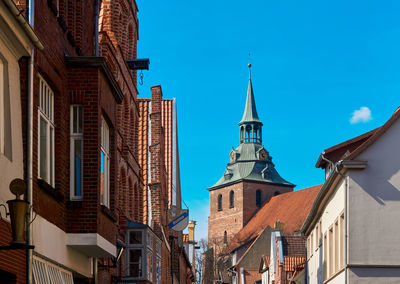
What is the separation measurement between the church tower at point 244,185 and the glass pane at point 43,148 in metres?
104

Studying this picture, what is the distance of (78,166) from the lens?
1337cm

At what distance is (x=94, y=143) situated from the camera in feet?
43.6

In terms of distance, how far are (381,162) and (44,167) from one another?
38.3 feet

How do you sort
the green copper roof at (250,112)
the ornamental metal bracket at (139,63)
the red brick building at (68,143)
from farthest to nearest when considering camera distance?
the green copper roof at (250,112) < the ornamental metal bracket at (139,63) < the red brick building at (68,143)

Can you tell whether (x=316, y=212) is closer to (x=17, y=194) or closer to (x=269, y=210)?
(x=17, y=194)

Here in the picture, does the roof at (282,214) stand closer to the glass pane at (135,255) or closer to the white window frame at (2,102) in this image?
the glass pane at (135,255)

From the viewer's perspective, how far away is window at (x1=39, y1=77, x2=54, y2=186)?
1194 cm

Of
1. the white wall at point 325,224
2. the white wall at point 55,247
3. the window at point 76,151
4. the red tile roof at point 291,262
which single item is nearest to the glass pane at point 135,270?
the white wall at point 325,224

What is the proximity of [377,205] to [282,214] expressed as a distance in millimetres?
85998

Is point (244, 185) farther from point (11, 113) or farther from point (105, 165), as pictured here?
point (11, 113)

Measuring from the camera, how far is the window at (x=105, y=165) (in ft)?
48.3

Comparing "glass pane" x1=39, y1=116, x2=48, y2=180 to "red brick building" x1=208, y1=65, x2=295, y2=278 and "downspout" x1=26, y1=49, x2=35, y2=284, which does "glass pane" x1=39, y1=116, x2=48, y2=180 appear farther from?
"red brick building" x1=208, y1=65, x2=295, y2=278

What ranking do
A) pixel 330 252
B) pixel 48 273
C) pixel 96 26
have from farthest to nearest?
1. pixel 330 252
2. pixel 96 26
3. pixel 48 273

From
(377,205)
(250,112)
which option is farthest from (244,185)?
(377,205)
